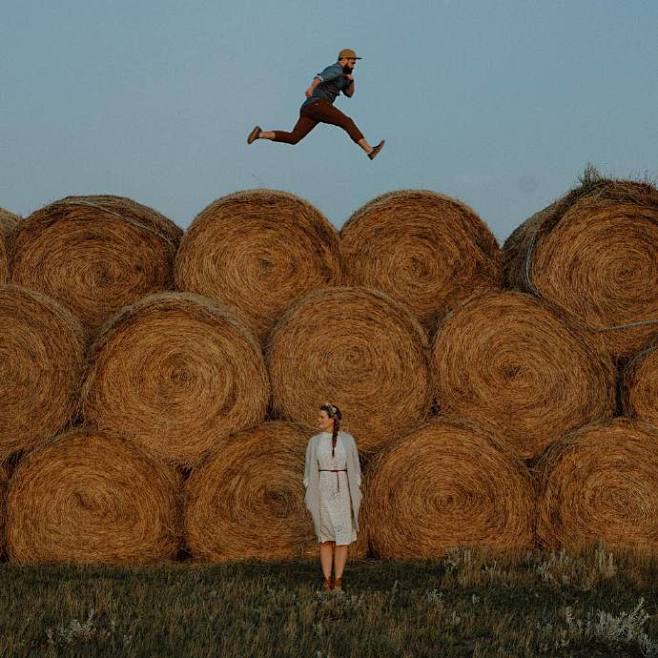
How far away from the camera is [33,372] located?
25.2 ft

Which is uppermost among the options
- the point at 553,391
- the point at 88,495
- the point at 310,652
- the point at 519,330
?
the point at 519,330

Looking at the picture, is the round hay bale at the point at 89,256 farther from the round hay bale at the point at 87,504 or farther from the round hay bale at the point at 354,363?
the round hay bale at the point at 354,363

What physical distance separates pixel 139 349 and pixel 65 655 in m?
3.70

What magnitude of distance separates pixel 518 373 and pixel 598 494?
1296mm

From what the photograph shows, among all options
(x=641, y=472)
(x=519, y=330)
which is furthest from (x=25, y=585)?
(x=641, y=472)

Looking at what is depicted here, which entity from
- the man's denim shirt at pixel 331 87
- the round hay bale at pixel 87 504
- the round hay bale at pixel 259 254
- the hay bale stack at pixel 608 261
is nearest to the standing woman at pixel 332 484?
the round hay bale at pixel 87 504

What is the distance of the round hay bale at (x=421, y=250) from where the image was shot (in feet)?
29.1

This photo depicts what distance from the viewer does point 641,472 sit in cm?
804

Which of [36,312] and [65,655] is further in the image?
[36,312]

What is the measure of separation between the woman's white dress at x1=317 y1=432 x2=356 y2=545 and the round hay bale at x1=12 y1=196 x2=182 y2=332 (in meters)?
3.04

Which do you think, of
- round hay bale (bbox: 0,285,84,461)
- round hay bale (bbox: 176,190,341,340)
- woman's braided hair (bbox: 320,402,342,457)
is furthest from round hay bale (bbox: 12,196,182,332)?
woman's braided hair (bbox: 320,402,342,457)

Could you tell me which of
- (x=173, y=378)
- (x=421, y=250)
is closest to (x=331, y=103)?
(x=421, y=250)

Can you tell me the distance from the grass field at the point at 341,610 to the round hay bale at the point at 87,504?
37 cm

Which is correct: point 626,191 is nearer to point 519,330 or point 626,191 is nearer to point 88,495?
point 519,330
